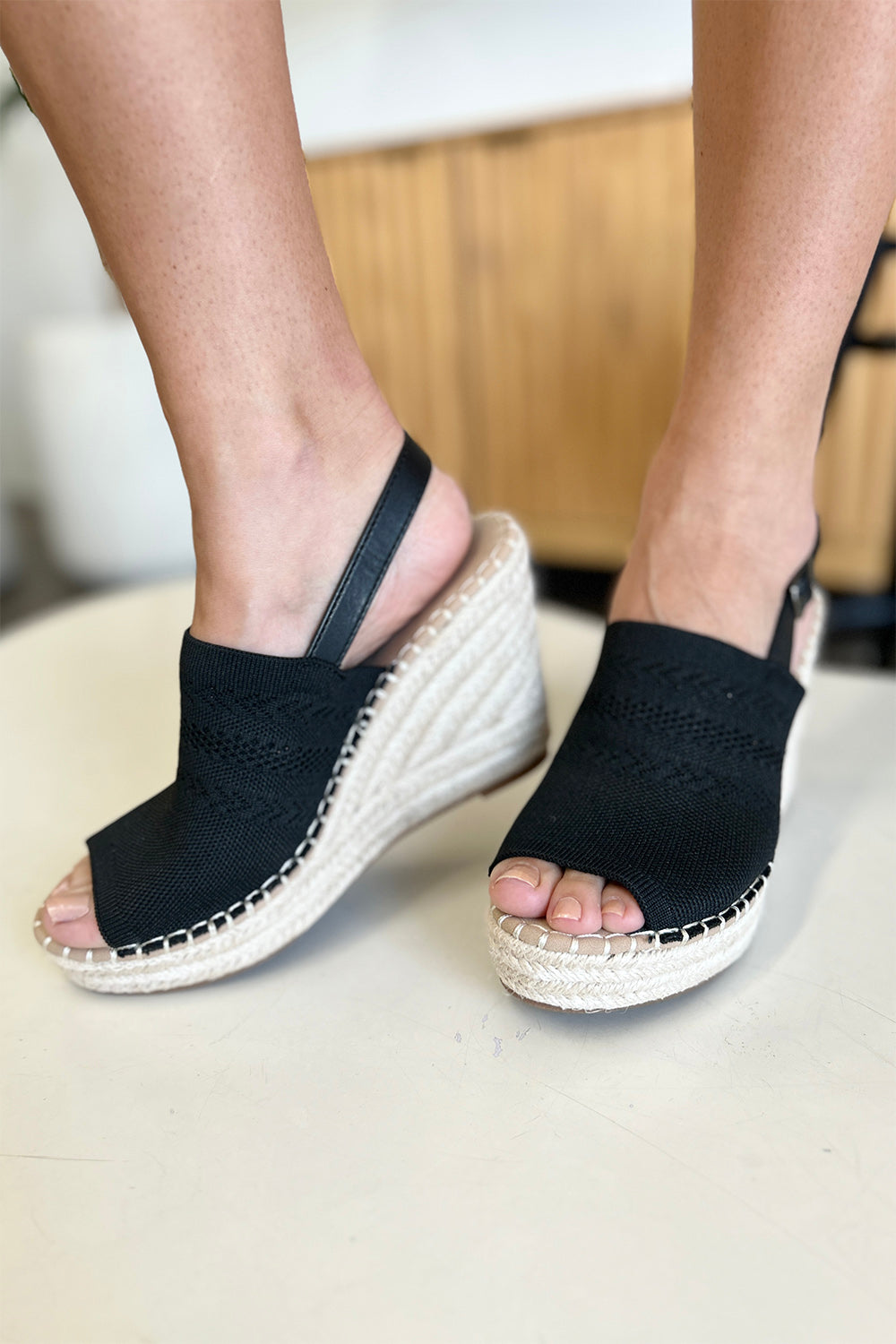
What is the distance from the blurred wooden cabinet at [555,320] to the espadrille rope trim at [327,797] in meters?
1.17

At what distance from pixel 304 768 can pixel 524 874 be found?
14 cm

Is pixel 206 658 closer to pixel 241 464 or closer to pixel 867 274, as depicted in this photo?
pixel 241 464

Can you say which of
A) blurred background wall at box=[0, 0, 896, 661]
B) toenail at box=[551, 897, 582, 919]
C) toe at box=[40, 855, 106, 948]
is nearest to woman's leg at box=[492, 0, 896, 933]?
toenail at box=[551, 897, 582, 919]

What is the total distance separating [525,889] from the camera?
1.60ft

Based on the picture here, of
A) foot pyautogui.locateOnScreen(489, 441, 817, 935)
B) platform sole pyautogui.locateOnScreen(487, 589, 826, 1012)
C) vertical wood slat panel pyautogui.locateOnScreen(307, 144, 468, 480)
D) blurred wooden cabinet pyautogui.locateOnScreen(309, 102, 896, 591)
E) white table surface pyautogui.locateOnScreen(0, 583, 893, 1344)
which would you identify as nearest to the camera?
white table surface pyautogui.locateOnScreen(0, 583, 893, 1344)

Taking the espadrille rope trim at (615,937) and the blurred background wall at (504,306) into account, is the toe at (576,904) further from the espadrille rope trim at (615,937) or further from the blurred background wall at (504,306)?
the blurred background wall at (504,306)

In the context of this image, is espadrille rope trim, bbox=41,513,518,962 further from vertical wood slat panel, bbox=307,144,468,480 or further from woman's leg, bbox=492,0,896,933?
vertical wood slat panel, bbox=307,144,468,480

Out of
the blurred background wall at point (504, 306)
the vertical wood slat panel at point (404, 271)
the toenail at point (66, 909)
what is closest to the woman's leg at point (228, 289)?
the toenail at point (66, 909)

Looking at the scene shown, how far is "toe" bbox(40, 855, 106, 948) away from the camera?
0.53 m

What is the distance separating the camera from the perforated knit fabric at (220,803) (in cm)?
52

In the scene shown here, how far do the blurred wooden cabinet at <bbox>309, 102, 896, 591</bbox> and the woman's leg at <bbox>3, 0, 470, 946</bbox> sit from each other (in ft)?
4.08

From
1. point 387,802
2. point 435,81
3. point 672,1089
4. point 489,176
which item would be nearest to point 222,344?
point 387,802

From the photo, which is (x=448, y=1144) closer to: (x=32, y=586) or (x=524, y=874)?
(x=524, y=874)

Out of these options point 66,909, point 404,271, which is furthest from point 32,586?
point 66,909
